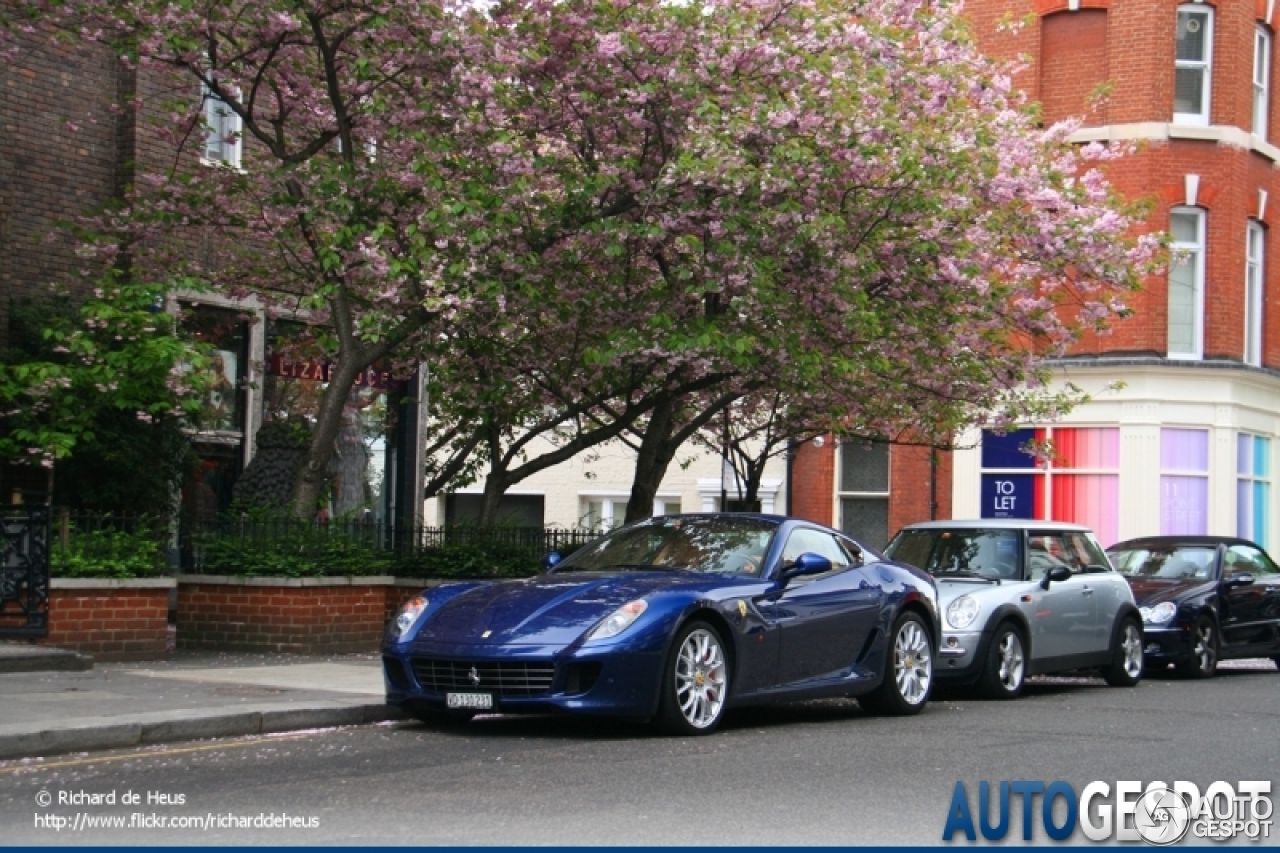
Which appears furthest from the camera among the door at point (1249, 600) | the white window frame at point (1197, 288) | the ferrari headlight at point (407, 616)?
the white window frame at point (1197, 288)

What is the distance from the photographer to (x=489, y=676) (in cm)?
1084

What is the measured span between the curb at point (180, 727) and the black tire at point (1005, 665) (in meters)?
5.08

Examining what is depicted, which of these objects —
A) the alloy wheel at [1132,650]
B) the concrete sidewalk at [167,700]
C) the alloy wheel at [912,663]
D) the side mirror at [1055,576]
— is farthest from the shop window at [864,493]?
the alloy wheel at [912,663]

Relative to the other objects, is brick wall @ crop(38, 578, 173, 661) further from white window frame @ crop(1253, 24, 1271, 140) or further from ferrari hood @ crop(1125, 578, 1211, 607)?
white window frame @ crop(1253, 24, 1271, 140)

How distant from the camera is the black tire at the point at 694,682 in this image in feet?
Answer: 35.9

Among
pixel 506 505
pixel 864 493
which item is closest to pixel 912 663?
pixel 864 493

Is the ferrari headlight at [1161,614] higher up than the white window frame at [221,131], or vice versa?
the white window frame at [221,131]

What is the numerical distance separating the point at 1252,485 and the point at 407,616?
2436 centimetres

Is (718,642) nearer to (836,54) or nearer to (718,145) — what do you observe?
(718,145)

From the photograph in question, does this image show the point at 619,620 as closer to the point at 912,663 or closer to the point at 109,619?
the point at 912,663

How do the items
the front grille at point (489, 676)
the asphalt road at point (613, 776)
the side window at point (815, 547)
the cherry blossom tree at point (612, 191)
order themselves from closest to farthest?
1. the asphalt road at point (613, 776)
2. the front grille at point (489, 676)
3. the side window at point (815, 547)
4. the cherry blossom tree at point (612, 191)

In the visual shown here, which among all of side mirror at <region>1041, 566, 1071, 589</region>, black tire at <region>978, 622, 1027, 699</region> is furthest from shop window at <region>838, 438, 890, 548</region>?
black tire at <region>978, 622, 1027, 699</region>

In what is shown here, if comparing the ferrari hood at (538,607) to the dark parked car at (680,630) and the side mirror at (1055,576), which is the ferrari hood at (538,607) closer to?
the dark parked car at (680,630)

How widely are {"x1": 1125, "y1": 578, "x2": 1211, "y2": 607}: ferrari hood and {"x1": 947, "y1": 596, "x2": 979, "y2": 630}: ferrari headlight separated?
411 centimetres
